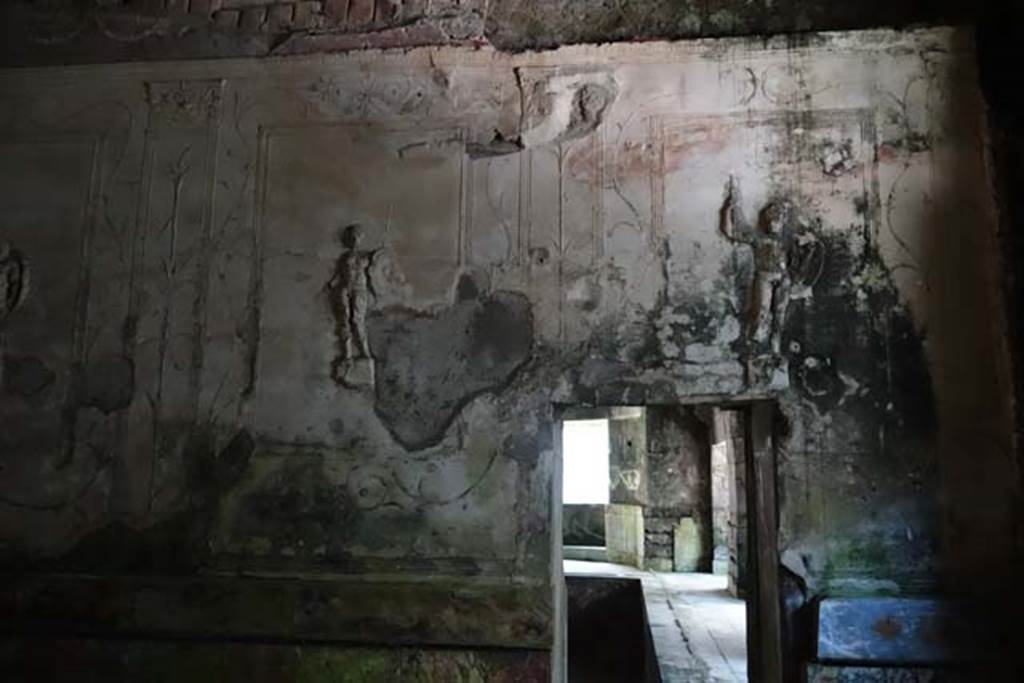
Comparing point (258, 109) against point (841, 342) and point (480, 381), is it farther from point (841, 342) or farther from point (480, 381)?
point (841, 342)

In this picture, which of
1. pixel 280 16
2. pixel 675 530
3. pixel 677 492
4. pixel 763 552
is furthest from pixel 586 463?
pixel 280 16

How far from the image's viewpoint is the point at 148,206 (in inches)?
174

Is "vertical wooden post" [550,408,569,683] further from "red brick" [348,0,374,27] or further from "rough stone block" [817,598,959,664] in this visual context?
"red brick" [348,0,374,27]

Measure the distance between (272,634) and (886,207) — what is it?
3613 millimetres

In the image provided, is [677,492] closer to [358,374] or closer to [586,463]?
[586,463]

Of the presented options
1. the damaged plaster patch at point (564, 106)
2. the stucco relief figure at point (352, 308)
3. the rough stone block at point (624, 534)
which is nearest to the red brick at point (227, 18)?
the stucco relief figure at point (352, 308)

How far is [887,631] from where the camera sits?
11.6 ft

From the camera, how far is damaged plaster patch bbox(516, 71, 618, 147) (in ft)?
13.8

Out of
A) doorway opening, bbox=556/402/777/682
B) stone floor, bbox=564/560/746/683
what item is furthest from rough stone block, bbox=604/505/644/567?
stone floor, bbox=564/560/746/683

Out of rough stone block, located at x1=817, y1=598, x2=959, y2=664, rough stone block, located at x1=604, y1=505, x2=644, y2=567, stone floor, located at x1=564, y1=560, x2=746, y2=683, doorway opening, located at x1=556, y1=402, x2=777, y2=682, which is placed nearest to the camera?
rough stone block, located at x1=817, y1=598, x2=959, y2=664

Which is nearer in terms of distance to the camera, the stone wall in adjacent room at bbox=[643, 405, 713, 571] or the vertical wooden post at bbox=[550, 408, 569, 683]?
the vertical wooden post at bbox=[550, 408, 569, 683]

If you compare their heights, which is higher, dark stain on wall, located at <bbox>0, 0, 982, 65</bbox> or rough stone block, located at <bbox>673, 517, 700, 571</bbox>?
dark stain on wall, located at <bbox>0, 0, 982, 65</bbox>

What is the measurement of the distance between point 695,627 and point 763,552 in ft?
8.29

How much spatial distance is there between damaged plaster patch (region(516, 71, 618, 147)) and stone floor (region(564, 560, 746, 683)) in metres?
3.02
